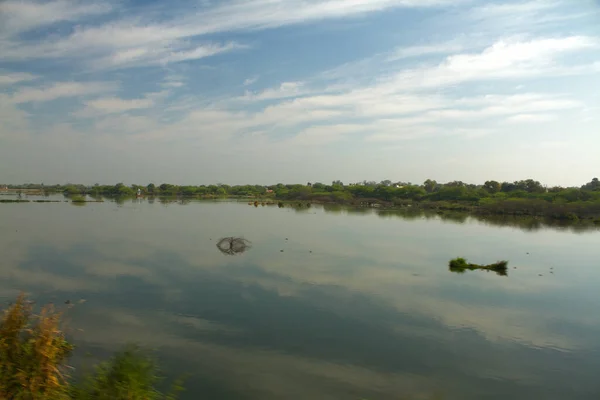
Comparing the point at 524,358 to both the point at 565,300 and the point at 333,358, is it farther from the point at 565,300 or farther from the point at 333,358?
the point at 565,300

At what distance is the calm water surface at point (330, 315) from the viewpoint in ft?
27.4

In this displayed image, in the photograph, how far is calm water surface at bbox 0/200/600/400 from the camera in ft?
27.4

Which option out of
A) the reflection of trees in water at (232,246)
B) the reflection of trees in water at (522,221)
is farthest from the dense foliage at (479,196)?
the reflection of trees in water at (232,246)

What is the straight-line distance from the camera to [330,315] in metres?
12.1

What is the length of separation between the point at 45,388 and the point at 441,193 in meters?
81.9

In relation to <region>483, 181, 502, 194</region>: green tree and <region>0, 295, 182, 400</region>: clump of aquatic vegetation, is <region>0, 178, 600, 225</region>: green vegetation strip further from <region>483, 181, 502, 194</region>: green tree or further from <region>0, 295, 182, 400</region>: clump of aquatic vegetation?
<region>0, 295, 182, 400</region>: clump of aquatic vegetation

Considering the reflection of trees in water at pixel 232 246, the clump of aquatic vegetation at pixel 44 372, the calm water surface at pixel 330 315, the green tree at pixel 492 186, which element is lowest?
the calm water surface at pixel 330 315

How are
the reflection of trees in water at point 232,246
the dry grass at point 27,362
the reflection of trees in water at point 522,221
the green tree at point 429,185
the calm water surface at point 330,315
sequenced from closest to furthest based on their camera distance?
the dry grass at point 27,362 → the calm water surface at point 330,315 → the reflection of trees in water at point 232,246 → the reflection of trees in water at point 522,221 → the green tree at point 429,185

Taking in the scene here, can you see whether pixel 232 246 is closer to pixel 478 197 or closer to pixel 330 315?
pixel 330 315

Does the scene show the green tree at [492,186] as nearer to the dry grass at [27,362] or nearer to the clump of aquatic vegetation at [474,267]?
the clump of aquatic vegetation at [474,267]

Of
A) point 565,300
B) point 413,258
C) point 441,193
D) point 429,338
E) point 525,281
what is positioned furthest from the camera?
point 441,193

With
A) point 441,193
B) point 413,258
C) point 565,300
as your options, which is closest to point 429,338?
point 565,300

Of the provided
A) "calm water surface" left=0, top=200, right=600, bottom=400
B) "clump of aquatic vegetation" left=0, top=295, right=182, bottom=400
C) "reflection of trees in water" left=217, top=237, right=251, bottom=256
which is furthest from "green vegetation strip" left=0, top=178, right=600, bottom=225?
"clump of aquatic vegetation" left=0, top=295, right=182, bottom=400

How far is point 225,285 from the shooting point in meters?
15.0
